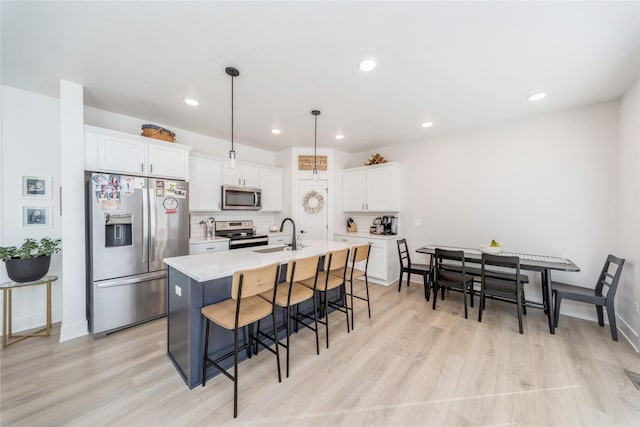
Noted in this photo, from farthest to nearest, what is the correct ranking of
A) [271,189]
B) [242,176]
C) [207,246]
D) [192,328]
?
[271,189]
[242,176]
[207,246]
[192,328]

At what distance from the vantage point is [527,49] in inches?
75.9

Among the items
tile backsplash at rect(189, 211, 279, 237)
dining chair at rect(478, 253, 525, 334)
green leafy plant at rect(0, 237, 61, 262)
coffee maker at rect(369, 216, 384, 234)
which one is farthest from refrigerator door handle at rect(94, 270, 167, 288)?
dining chair at rect(478, 253, 525, 334)

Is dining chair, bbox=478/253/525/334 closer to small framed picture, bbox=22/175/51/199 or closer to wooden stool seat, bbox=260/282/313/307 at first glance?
wooden stool seat, bbox=260/282/313/307

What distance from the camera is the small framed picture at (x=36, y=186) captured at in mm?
2605

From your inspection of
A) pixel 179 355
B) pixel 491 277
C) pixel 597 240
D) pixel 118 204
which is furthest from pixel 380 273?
pixel 118 204

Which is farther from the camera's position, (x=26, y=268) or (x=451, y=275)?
(x=451, y=275)

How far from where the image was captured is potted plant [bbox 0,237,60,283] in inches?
90.7

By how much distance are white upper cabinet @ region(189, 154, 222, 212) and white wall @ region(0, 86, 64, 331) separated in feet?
4.75

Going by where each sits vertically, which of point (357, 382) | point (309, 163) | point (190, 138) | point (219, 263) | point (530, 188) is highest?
point (190, 138)

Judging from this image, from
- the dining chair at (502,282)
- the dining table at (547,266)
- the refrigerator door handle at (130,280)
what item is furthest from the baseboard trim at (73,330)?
the dining table at (547,266)

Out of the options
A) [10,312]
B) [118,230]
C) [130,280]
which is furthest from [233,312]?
[10,312]

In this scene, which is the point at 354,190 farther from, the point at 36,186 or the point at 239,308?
the point at 36,186

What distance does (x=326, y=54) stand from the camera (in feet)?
6.55

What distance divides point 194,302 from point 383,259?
3217 millimetres
